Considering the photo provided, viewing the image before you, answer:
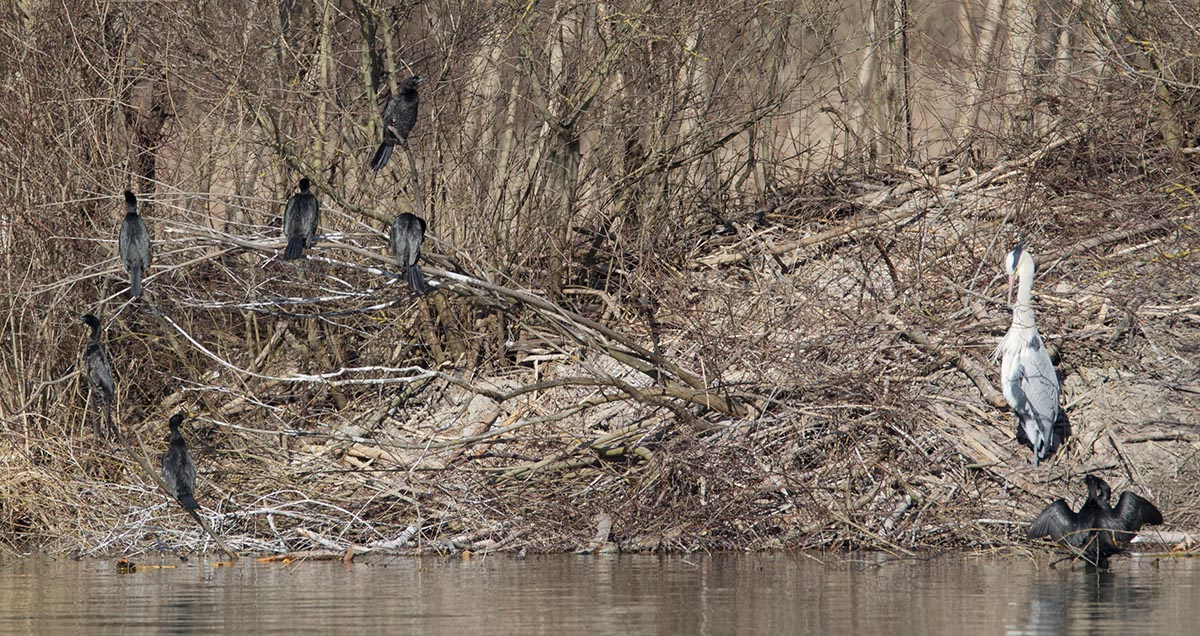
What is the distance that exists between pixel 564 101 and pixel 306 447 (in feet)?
11.5

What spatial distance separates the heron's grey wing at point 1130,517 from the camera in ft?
30.3

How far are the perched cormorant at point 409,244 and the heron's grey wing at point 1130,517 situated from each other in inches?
179

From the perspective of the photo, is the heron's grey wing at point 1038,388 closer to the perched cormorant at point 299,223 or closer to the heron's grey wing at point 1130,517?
the heron's grey wing at point 1130,517

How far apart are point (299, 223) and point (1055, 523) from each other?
5265 mm

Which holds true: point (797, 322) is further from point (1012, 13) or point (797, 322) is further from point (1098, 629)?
point (1098, 629)

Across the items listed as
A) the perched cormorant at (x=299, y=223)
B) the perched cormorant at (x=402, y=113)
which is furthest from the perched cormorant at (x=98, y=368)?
the perched cormorant at (x=402, y=113)

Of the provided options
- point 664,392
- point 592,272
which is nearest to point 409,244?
point 664,392

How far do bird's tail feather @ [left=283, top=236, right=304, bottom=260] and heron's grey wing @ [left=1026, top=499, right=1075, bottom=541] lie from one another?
5056 mm

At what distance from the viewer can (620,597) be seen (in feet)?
27.6

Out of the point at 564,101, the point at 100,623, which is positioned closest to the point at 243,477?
the point at 564,101

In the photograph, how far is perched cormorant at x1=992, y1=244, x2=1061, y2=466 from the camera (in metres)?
Answer: 10.7

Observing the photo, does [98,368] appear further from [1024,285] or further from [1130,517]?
[1130,517]

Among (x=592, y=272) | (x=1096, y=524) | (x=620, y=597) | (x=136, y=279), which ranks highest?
(x=592, y=272)

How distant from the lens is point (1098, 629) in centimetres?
699
